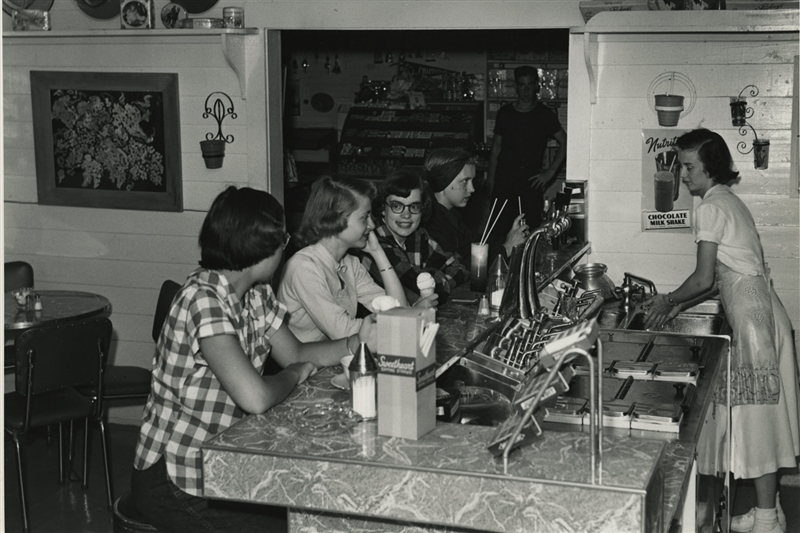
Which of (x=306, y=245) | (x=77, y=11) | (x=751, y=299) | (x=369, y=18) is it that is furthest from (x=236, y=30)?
(x=751, y=299)

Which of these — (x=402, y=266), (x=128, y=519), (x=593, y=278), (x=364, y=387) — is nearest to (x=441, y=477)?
(x=364, y=387)

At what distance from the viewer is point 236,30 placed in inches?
207

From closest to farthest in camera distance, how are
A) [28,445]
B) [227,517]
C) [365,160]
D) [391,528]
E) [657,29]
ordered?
[391,528]
[227,517]
[657,29]
[28,445]
[365,160]

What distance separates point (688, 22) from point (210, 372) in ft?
10.2

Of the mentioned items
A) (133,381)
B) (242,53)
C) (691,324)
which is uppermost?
(242,53)

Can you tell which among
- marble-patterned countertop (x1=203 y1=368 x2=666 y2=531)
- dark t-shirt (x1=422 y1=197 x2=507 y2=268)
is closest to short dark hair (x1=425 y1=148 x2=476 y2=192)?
dark t-shirt (x1=422 y1=197 x2=507 y2=268)

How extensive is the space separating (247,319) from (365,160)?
18.1 ft

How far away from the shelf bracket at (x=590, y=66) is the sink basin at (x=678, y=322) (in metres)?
1.21

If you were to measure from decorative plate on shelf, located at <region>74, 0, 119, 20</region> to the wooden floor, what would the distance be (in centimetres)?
246

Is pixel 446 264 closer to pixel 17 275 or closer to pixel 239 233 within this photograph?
pixel 239 233

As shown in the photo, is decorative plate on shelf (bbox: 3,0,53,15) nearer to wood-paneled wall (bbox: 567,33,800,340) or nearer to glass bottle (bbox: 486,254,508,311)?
wood-paneled wall (bbox: 567,33,800,340)

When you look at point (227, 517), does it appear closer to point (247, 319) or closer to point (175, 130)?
point (247, 319)

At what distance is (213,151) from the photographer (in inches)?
216

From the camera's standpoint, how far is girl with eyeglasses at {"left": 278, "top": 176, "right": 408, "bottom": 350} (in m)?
3.52
